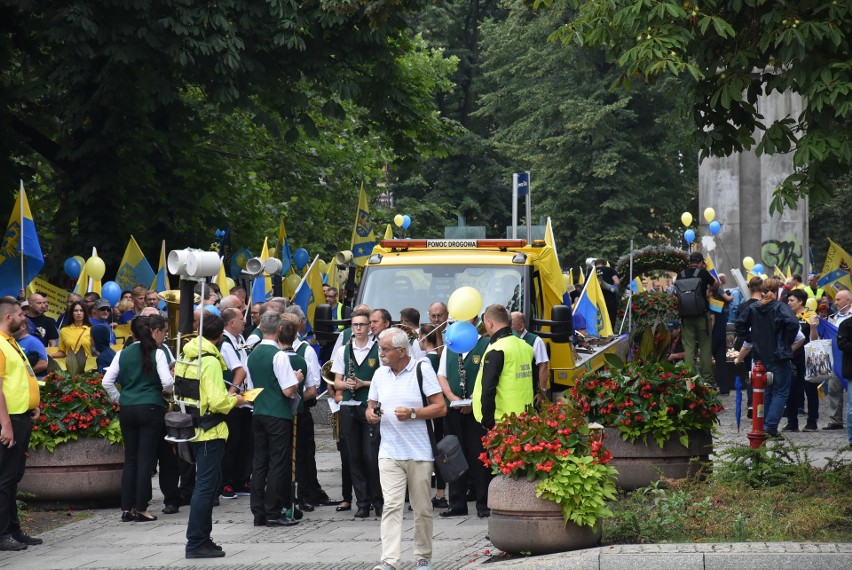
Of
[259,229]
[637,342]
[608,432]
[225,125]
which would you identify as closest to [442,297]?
[608,432]

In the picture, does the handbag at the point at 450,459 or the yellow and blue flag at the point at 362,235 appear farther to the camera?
the yellow and blue flag at the point at 362,235

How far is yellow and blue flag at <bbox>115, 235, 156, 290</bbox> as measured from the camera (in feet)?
68.0

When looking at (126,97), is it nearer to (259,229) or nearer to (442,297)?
(259,229)

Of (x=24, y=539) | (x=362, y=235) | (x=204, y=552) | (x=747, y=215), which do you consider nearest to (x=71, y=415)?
(x=24, y=539)

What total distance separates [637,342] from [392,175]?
29234mm

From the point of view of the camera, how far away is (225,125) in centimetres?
2862

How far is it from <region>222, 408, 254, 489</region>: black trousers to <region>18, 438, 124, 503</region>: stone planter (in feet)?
3.56

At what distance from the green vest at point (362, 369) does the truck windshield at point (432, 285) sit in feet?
7.81

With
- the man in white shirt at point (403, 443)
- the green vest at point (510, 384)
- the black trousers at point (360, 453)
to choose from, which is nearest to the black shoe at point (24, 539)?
the black trousers at point (360, 453)

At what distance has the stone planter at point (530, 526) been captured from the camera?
9555 millimetres

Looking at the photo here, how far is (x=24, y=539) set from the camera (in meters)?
11.3

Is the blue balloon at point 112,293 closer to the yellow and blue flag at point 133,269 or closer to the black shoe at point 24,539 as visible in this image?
the yellow and blue flag at point 133,269

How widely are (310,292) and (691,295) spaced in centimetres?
621

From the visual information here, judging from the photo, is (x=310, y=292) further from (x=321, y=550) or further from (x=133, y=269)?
(x=321, y=550)
